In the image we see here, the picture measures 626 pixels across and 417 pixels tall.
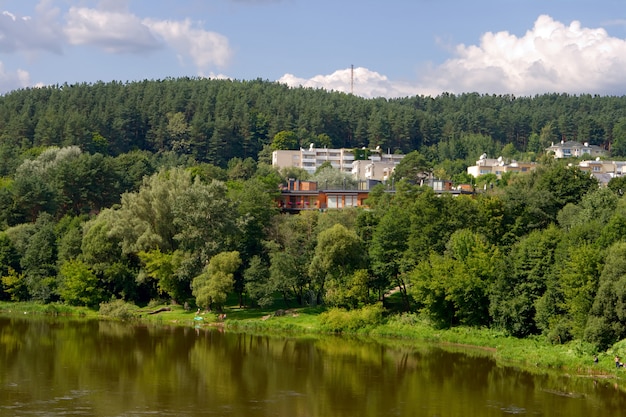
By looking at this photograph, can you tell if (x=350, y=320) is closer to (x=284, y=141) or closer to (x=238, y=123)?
(x=284, y=141)

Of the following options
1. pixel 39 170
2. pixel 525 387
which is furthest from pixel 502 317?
pixel 39 170

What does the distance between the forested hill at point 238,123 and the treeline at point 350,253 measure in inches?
2414

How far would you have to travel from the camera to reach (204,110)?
165500mm

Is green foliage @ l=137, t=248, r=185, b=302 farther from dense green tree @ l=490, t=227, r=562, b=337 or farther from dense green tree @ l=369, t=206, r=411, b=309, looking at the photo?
dense green tree @ l=490, t=227, r=562, b=337

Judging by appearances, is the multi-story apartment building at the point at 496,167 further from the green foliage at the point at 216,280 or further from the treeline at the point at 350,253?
the green foliage at the point at 216,280

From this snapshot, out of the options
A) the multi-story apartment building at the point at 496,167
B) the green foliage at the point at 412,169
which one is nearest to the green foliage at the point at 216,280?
the green foliage at the point at 412,169

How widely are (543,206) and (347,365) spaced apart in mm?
31028

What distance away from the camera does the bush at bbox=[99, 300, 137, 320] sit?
65.2m

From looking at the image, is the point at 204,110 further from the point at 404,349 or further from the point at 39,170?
the point at 404,349

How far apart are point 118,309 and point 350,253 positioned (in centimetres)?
1931

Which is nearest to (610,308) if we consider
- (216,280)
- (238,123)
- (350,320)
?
(350,320)

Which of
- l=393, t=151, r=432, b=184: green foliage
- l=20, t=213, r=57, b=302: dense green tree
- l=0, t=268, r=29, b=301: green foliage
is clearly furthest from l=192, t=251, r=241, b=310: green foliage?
l=393, t=151, r=432, b=184: green foliage

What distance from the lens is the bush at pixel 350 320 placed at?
58000 mm

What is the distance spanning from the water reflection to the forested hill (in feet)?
273
